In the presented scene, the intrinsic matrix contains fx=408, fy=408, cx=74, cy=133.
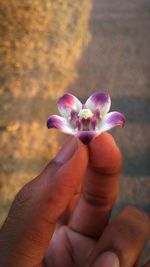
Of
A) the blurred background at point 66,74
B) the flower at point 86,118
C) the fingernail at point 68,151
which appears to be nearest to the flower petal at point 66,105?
the flower at point 86,118

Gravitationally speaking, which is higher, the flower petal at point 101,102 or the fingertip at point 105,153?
the flower petal at point 101,102

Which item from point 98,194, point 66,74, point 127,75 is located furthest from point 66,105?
point 127,75

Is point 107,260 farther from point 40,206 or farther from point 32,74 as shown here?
point 32,74

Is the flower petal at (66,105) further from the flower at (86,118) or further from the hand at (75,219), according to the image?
the hand at (75,219)

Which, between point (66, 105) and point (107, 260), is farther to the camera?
point (107, 260)

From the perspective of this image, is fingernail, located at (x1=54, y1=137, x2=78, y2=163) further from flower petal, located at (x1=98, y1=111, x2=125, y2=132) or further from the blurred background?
the blurred background

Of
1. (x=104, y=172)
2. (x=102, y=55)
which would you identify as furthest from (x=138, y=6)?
(x=104, y=172)
